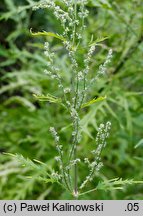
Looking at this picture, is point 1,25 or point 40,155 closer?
point 40,155

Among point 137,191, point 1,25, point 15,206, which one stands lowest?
point 15,206

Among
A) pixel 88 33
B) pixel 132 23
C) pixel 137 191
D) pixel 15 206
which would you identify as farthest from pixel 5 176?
pixel 15 206

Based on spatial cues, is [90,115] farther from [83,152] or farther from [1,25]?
[1,25]

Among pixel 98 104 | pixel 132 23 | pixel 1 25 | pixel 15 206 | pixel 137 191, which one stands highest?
pixel 1 25

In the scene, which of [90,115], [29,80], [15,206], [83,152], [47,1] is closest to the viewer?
[47,1]

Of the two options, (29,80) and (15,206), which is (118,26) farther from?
(15,206)

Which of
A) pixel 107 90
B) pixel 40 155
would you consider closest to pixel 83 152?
pixel 40 155

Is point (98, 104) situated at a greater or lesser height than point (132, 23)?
lesser

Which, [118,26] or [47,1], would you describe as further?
[118,26]

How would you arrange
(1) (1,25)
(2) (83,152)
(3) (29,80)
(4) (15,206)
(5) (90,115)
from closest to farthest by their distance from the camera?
(4) (15,206) < (5) (90,115) < (2) (83,152) < (3) (29,80) < (1) (1,25)

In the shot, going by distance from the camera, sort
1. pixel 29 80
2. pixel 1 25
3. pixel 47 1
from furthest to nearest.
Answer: pixel 1 25 → pixel 29 80 → pixel 47 1
